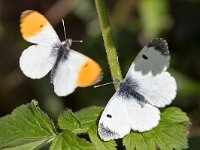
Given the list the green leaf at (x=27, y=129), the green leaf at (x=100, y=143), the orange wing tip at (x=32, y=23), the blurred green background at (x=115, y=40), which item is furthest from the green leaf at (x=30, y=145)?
the blurred green background at (x=115, y=40)

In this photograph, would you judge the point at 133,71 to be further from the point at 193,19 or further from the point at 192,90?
the point at 193,19

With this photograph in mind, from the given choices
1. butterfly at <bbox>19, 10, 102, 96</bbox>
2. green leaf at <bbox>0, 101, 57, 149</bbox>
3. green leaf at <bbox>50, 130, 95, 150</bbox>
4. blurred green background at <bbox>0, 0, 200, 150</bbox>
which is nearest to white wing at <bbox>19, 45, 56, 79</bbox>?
butterfly at <bbox>19, 10, 102, 96</bbox>

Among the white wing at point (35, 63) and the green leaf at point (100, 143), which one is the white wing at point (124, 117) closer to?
the green leaf at point (100, 143)

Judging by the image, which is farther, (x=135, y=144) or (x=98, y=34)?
(x=98, y=34)

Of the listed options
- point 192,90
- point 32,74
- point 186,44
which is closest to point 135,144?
point 32,74

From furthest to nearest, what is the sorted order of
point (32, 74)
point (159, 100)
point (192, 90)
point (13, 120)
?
point (192, 90), point (13, 120), point (32, 74), point (159, 100)
